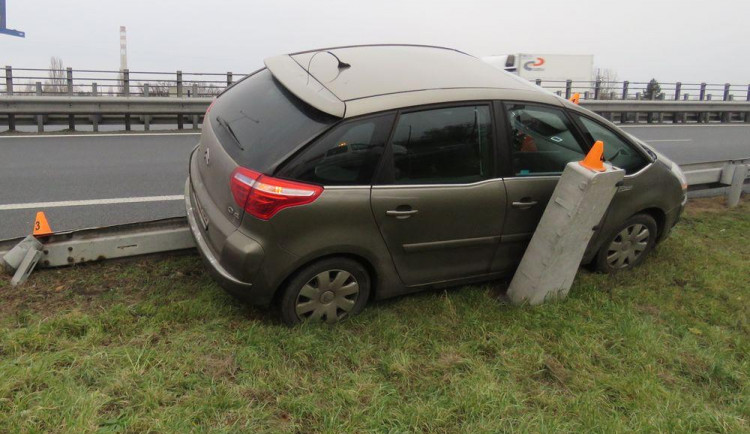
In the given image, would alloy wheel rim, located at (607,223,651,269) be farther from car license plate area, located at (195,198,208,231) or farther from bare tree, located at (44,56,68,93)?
bare tree, located at (44,56,68,93)

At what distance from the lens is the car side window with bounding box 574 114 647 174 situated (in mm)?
4051

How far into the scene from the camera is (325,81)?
3459mm

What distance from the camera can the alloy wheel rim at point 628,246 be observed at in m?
4.34

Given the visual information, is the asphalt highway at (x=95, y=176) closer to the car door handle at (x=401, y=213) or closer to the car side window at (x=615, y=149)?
the car door handle at (x=401, y=213)

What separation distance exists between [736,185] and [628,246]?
9.91 ft

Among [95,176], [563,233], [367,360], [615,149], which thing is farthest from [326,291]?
[95,176]

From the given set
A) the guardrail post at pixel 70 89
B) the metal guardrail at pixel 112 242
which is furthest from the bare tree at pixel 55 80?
the metal guardrail at pixel 112 242

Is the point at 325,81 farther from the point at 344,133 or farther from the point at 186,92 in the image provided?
the point at 186,92

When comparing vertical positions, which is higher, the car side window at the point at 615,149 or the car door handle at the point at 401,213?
the car side window at the point at 615,149

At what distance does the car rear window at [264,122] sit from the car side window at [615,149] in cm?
201

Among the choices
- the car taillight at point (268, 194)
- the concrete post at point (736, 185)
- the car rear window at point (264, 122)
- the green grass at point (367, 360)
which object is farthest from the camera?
the concrete post at point (736, 185)

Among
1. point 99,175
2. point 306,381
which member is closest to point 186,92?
point 99,175

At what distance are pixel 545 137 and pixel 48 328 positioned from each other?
329 cm

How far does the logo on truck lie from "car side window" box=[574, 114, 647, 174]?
2678 centimetres
